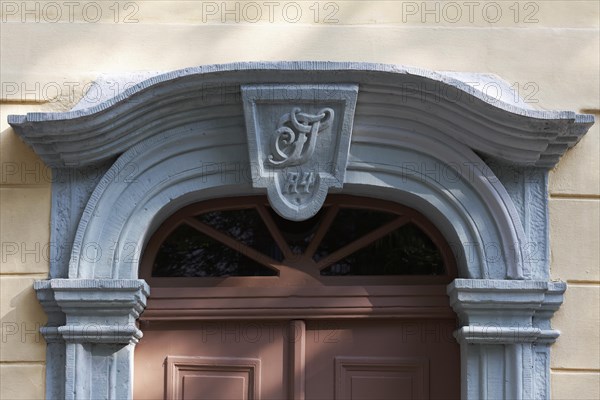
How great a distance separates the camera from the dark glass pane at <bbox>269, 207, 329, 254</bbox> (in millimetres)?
5766

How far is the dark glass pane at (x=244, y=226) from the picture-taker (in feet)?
18.9

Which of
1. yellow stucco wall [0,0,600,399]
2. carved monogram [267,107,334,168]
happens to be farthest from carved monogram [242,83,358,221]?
yellow stucco wall [0,0,600,399]

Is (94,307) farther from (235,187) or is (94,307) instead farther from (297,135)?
(297,135)

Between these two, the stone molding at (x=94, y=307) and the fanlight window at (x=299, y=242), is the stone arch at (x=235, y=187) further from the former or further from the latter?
the fanlight window at (x=299, y=242)

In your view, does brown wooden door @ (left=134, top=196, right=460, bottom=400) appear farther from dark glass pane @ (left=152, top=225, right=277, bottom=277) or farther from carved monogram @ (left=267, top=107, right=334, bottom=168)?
carved monogram @ (left=267, top=107, right=334, bottom=168)

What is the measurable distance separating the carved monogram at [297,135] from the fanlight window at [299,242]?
408mm

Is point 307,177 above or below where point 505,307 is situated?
above

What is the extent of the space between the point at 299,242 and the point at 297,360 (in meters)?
0.58

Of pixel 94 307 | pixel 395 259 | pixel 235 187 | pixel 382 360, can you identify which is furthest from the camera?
pixel 395 259

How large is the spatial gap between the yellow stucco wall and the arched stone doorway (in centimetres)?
18

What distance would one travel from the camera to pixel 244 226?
579 cm

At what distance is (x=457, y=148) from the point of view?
17.9 ft

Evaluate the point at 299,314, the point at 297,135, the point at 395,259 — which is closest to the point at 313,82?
the point at 297,135

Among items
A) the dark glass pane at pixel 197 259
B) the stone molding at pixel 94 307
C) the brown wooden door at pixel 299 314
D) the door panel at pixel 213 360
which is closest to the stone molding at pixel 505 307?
the brown wooden door at pixel 299 314
